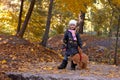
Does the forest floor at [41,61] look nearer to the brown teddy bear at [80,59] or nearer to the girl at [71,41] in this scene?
the brown teddy bear at [80,59]

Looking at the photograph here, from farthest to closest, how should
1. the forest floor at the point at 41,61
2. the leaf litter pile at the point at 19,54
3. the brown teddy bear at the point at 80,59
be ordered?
the leaf litter pile at the point at 19,54 → the brown teddy bear at the point at 80,59 → the forest floor at the point at 41,61

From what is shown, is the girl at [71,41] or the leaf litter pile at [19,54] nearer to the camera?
the girl at [71,41]

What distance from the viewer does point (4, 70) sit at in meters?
10.4

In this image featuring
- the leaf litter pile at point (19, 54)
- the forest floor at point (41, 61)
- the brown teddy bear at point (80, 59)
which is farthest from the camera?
the leaf litter pile at point (19, 54)

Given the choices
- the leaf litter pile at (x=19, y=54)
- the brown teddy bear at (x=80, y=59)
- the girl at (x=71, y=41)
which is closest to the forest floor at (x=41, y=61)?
the leaf litter pile at (x=19, y=54)

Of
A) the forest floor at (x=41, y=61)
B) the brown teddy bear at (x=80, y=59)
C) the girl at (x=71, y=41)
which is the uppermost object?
the girl at (x=71, y=41)

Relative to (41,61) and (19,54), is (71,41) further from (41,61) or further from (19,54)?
(19,54)

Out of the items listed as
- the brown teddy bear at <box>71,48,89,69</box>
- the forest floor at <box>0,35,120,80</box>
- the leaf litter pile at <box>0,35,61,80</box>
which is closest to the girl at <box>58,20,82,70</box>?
the brown teddy bear at <box>71,48,89,69</box>

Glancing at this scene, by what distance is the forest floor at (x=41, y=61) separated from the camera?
9494 mm

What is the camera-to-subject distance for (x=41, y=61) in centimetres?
1311

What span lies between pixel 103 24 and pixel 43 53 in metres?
16.6

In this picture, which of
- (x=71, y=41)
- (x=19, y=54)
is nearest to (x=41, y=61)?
(x=19, y=54)

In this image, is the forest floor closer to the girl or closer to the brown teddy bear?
the brown teddy bear

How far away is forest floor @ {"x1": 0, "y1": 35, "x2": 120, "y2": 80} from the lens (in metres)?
9.49
